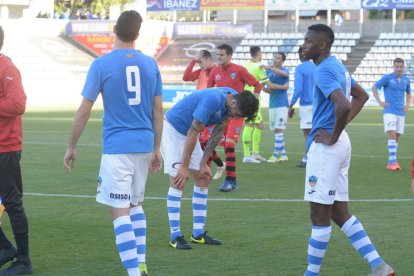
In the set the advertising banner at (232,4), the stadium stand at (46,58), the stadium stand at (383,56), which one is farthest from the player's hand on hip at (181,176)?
the advertising banner at (232,4)

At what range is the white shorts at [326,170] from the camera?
282 inches

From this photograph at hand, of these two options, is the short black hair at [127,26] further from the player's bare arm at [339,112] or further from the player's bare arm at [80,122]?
the player's bare arm at [339,112]

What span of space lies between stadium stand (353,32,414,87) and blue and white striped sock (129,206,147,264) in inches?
1741

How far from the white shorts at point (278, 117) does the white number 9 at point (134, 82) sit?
496 inches

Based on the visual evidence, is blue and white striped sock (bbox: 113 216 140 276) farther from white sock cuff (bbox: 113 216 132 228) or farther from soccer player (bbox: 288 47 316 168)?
soccer player (bbox: 288 47 316 168)

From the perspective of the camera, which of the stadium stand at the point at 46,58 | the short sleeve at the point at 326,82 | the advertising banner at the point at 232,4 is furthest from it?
the advertising banner at the point at 232,4

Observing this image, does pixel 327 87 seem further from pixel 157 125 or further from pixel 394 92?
pixel 394 92

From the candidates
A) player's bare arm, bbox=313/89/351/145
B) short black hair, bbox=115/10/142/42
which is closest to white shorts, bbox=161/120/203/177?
player's bare arm, bbox=313/89/351/145

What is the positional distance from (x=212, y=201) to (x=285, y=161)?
6.60 m

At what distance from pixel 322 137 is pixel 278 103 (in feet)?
40.7

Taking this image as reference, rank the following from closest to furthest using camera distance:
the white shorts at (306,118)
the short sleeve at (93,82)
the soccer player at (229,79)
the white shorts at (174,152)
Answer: the short sleeve at (93,82), the white shorts at (174,152), the soccer player at (229,79), the white shorts at (306,118)

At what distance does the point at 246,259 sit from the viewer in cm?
850

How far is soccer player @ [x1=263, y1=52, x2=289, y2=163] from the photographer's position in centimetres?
1900

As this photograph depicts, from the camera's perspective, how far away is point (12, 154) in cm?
764
